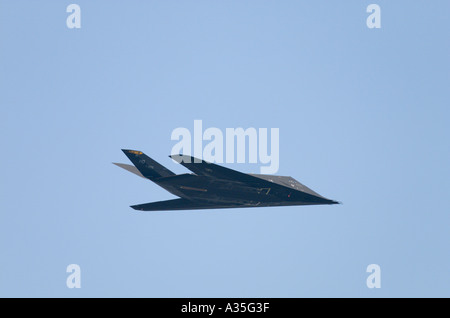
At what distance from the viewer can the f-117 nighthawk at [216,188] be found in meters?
32.3

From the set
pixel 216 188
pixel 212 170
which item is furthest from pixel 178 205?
pixel 212 170

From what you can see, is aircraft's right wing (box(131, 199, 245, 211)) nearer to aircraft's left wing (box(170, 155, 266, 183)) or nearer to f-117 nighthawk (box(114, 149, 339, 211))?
f-117 nighthawk (box(114, 149, 339, 211))

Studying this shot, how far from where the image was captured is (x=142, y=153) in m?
32.6

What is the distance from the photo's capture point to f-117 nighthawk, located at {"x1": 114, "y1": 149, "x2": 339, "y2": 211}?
32.3 metres

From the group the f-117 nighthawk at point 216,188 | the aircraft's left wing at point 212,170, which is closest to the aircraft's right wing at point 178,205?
the f-117 nighthawk at point 216,188

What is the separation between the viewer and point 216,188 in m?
33.1

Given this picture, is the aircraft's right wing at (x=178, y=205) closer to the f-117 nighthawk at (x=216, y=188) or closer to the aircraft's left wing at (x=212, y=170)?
the f-117 nighthawk at (x=216, y=188)

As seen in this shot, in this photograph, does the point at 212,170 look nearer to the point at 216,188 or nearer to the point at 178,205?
the point at 216,188

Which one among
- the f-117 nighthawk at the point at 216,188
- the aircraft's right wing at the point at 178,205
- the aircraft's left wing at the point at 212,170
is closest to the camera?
the aircraft's left wing at the point at 212,170
